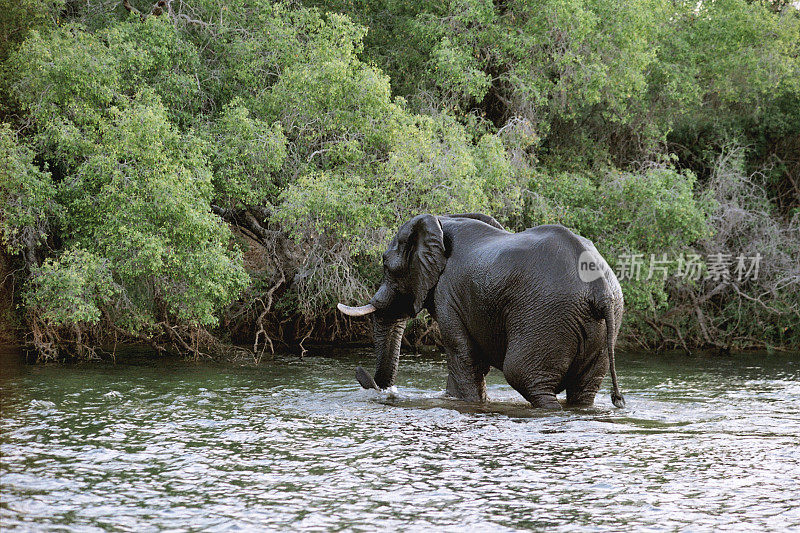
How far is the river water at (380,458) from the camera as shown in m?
6.89

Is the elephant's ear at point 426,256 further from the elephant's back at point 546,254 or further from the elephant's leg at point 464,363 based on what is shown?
the elephant's back at point 546,254

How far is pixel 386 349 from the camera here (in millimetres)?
13188

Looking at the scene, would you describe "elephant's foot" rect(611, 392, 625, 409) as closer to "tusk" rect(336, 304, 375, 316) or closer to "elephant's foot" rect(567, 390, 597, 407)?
"elephant's foot" rect(567, 390, 597, 407)

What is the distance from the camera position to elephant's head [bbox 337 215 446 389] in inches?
483

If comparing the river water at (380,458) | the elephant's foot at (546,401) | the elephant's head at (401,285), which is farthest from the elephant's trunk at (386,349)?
the elephant's foot at (546,401)

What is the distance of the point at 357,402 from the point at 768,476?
18.0 ft

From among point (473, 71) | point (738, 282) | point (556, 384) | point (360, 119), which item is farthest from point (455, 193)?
point (738, 282)

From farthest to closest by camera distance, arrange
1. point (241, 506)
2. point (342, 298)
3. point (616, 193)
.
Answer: point (616, 193)
point (342, 298)
point (241, 506)

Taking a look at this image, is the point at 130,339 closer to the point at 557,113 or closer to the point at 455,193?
the point at 455,193

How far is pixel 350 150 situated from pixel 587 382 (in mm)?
7576

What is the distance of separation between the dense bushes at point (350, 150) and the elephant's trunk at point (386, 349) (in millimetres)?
3574

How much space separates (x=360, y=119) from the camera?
57.2 feet

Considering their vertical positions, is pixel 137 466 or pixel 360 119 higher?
pixel 360 119

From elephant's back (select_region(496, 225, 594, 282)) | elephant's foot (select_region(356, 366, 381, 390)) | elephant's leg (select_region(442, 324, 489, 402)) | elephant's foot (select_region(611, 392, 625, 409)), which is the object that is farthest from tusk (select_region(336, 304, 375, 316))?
elephant's foot (select_region(611, 392, 625, 409))
